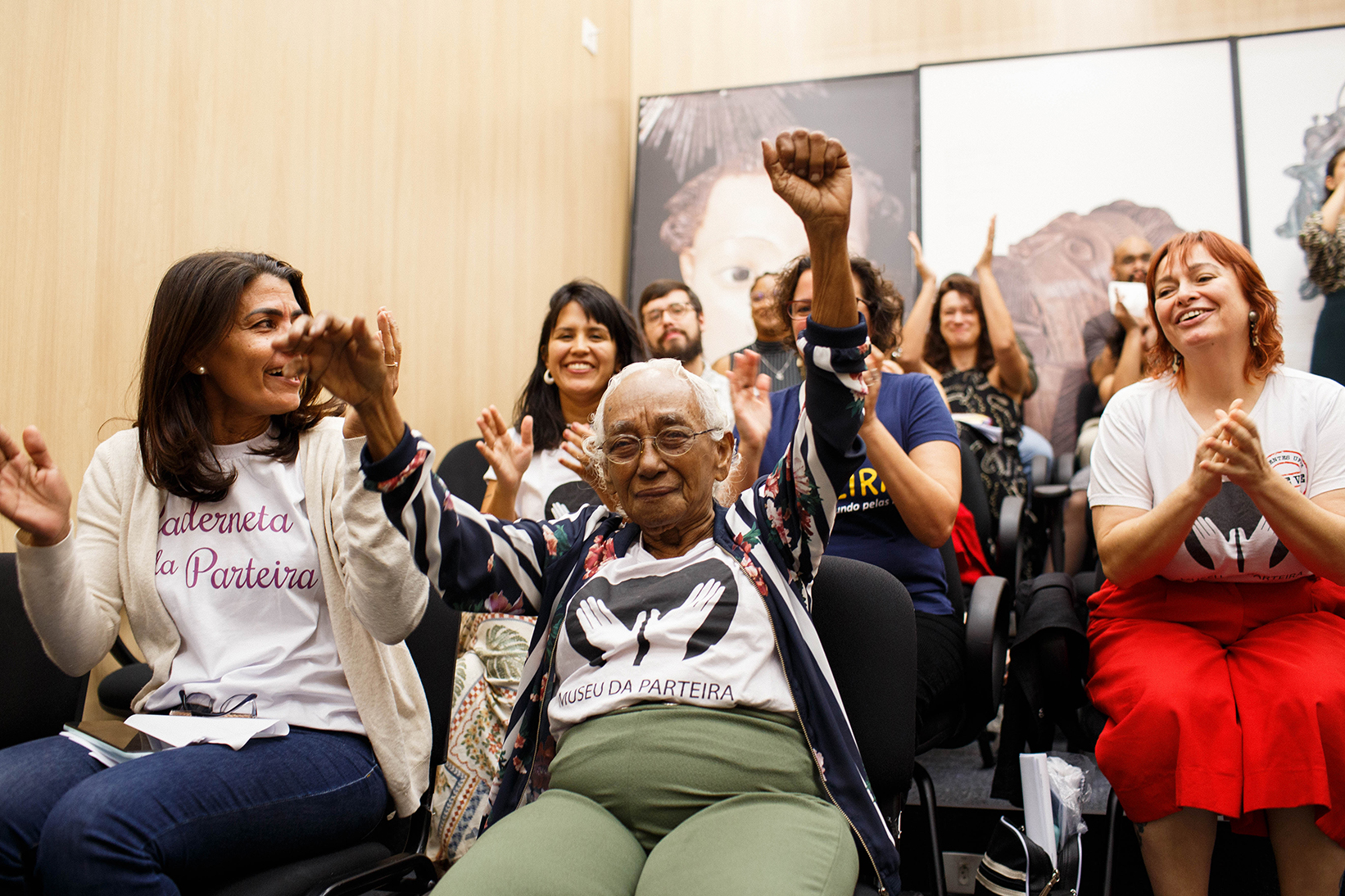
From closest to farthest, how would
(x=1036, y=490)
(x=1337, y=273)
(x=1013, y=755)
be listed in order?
(x=1013, y=755) → (x=1036, y=490) → (x=1337, y=273)

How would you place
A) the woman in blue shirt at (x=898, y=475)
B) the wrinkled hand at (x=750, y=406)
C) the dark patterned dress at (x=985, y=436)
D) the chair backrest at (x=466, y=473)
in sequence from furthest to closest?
the dark patterned dress at (x=985, y=436) → the chair backrest at (x=466, y=473) → the woman in blue shirt at (x=898, y=475) → the wrinkled hand at (x=750, y=406)

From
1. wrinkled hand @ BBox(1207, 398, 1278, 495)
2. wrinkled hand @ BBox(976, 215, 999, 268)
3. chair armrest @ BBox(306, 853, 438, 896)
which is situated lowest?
chair armrest @ BBox(306, 853, 438, 896)

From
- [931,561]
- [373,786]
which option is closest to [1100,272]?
[931,561]

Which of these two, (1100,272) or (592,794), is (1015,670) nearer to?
(592,794)

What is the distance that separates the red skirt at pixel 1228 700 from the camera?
1.58 metres

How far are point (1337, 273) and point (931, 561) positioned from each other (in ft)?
9.40

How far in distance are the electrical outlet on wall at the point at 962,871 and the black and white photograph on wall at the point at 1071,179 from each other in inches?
113

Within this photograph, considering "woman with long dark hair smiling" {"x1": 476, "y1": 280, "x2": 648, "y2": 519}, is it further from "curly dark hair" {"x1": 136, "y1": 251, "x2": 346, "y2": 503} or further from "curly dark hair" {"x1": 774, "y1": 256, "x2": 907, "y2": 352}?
"curly dark hair" {"x1": 136, "y1": 251, "x2": 346, "y2": 503}

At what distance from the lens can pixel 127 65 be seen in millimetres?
2287

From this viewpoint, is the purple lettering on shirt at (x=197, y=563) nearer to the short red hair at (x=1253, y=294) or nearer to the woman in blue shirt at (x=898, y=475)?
the woman in blue shirt at (x=898, y=475)

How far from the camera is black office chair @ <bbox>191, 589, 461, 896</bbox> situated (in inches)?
50.4

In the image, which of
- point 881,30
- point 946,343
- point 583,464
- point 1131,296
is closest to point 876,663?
point 583,464

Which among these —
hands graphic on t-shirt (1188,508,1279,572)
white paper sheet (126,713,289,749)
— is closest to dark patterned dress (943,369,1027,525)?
hands graphic on t-shirt (1188,508,1279,572)

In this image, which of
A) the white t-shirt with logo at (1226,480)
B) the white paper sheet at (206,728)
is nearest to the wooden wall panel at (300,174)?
the white paper sheet at (206,728)
